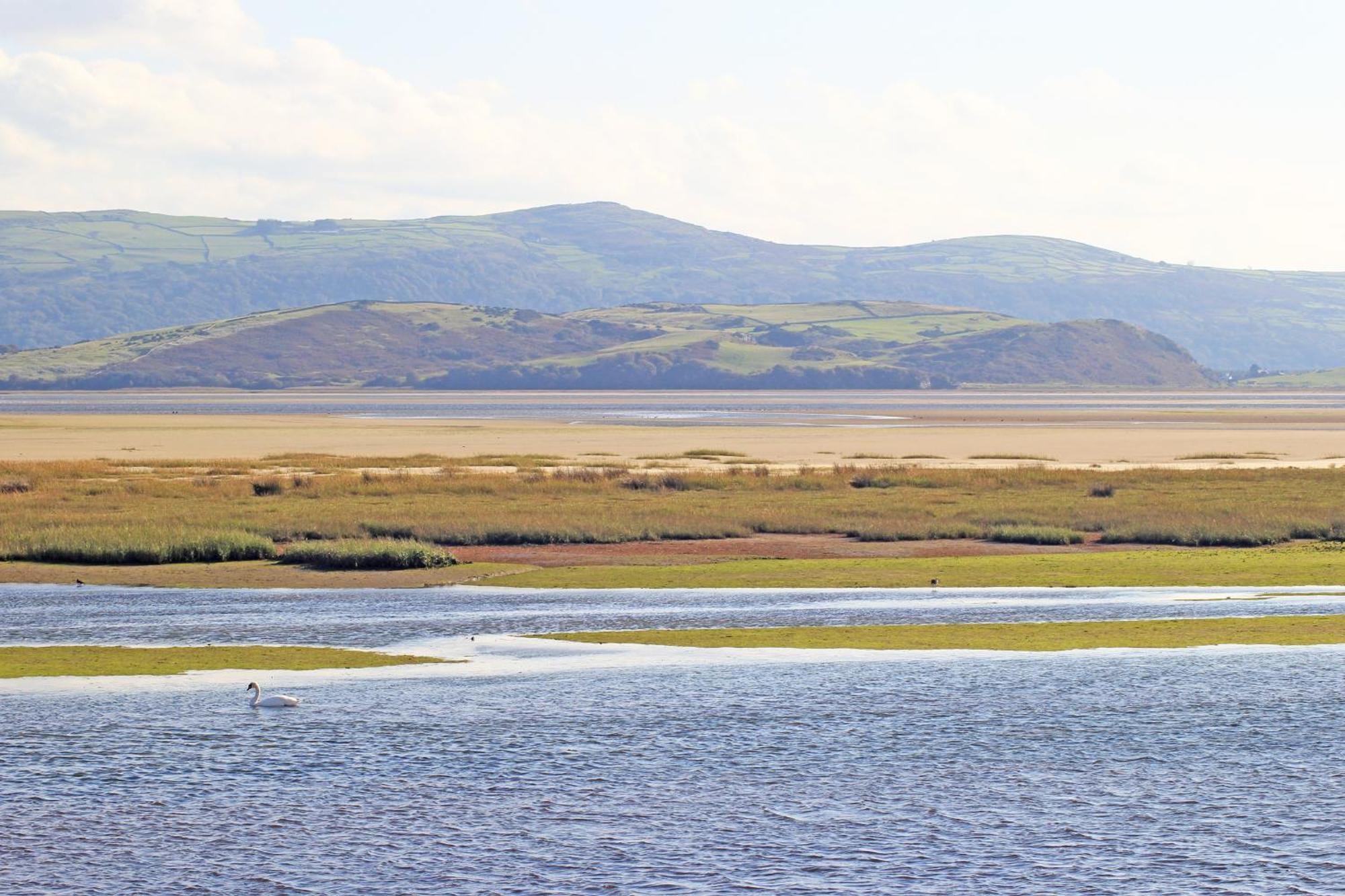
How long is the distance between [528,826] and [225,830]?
3.31 meters

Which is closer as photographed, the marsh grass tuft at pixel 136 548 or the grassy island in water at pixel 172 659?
the grassy island in water at pixel 172 659

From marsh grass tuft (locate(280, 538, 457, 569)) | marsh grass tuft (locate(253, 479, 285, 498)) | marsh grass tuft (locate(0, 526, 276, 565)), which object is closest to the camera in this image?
marsh grass tuft (locate(280, 538, 457, 569))

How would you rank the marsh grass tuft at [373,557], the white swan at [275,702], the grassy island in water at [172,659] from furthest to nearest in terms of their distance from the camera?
the marsh grass tuft at [373,557] < the grassy island in water at [172,659] < the white swan at [275,702]

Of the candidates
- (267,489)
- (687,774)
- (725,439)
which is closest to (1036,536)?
(267,489)

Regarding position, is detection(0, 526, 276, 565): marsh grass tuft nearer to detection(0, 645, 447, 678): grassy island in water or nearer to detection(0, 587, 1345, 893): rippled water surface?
detection(0, 587, 1345, 893): rippled water surface

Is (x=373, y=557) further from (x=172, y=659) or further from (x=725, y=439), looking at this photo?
(x=725, y=439)

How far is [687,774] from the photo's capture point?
1975 centimetres

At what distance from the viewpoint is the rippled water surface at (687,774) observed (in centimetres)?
1614

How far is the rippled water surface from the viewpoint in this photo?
53.0 feet

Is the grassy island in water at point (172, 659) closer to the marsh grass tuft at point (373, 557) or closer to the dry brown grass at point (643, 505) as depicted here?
the marsh grass tuft at point (373, 557)

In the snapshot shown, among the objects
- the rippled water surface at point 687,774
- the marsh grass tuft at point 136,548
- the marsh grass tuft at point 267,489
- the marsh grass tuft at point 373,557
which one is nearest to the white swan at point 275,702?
the rippled water surface at point 687,774

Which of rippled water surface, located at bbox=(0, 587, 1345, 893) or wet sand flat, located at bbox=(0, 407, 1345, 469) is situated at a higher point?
wet sand flat, located at bbox=(0, 407, 1345, 469)

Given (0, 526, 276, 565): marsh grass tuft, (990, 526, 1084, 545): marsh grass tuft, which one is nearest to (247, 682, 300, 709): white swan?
(0, 526, 276, 565): marsh grass tuft

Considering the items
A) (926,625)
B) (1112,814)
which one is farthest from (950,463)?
(1112,814)
